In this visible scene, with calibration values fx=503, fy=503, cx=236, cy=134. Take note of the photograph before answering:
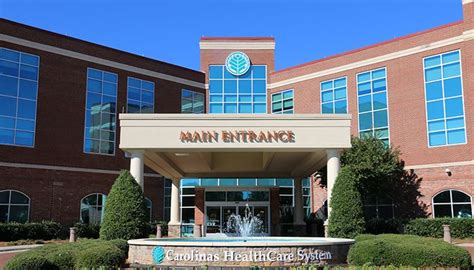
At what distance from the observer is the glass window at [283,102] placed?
144 feet

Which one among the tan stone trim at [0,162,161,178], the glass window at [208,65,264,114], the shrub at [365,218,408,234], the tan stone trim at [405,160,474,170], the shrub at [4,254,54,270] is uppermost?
the glass window at [208,65,264,114]

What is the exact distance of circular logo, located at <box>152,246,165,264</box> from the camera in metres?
14.5

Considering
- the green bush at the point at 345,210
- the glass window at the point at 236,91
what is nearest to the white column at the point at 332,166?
the green bush at the point at 345,210

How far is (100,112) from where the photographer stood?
125ft

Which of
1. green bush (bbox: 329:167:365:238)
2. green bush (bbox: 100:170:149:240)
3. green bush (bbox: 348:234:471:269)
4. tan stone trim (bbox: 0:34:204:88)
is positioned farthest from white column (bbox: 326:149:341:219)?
tan stone trim (bbox: 0:34:204:88)

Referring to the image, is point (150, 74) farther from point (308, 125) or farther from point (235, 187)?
point (308, 125)

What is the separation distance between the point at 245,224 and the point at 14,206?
51.8ft

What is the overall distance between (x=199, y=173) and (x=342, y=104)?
1392 cm

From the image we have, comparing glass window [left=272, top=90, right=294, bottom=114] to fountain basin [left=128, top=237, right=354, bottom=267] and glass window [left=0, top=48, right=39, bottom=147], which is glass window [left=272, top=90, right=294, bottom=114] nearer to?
glass window [left=0, top=48, right=39, bottom=147]

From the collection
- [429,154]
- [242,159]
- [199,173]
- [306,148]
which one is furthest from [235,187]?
[306,148]

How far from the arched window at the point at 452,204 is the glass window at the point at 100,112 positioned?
23.4 meters

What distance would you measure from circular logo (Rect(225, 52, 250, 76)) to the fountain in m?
13.9

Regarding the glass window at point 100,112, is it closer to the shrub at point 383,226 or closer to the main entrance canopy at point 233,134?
the main entrance canopy at point 233,134

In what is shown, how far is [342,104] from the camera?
40.0m
